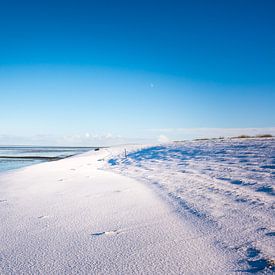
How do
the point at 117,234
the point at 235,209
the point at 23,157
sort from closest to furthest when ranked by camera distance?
the point at 117,234, the point at 235,209, the point at 23,157

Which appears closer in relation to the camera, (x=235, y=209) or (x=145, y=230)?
(x=145, y=230)

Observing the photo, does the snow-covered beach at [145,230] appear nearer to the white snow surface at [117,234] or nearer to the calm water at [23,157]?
the white snow surface at [117,234]

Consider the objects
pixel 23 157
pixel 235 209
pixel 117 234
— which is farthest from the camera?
pixel 23 157

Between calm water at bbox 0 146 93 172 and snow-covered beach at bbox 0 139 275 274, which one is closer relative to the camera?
snow-covered beach at bbox 0 139 275 274

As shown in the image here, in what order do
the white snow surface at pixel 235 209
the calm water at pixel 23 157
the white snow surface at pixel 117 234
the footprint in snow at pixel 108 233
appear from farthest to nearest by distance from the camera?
1. the calm water at pixel 23 157
2. the footprint in snow at pixel 108 233
3. the white snow surface at pixel 235 209
4. the white snow surface at pixel 117 234

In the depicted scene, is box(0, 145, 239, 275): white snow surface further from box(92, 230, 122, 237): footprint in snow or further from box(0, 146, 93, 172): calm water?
box(0, 146, 93, 172): calm water

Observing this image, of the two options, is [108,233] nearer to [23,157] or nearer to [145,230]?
[145,230]

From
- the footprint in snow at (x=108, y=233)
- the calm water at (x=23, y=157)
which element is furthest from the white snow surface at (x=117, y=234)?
the calm water at (x=23, y=157)

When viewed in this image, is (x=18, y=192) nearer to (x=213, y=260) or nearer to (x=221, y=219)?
(x=221, y=219)

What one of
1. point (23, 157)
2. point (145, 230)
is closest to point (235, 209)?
point (145, 230)

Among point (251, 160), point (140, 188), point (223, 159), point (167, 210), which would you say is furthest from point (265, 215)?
point (223, 159)

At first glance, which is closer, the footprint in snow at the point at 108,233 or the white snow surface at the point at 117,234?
the white snow surface at the point at 117,234

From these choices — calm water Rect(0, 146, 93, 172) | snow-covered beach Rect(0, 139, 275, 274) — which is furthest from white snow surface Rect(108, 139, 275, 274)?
calm water Rect(0, 146, 93, 172)

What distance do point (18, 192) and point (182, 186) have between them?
3768mm
